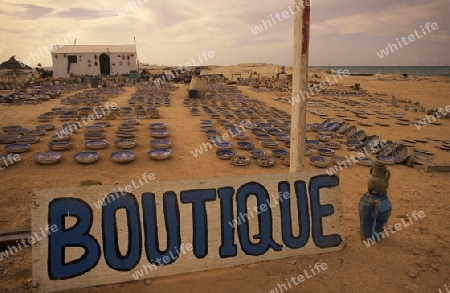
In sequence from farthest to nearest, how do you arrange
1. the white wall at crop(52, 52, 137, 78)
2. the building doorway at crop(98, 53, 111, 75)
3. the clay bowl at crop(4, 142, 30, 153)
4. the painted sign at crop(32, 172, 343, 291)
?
1. the building doorway at crop(98, 53, 111, 75)
2. the white wall at crop(52, 52, 137, 78)
3. the clay bowl at crop(4, 142, 30, 153)
4. the painted sign at crop(32, 172, 343, 291)

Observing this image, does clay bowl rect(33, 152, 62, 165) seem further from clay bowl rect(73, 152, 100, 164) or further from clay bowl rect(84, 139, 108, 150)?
clay bowl rect(84, 139, 108, 150)

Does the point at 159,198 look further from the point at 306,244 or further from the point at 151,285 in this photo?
the point at 306,244

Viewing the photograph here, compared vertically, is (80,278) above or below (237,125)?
below

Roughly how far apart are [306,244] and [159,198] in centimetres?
194

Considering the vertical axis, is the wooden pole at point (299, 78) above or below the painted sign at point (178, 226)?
above

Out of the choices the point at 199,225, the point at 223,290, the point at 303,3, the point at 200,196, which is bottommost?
the point at 223,290

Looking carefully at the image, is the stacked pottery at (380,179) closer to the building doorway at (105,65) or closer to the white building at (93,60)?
the white building at (93,60)

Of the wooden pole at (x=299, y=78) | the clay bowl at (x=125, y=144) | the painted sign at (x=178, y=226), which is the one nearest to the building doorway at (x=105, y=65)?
the clay bowl at (x=125, y=144)

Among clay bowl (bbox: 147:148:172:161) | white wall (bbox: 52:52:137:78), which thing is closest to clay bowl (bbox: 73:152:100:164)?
clay bowl (bbox: 147:148:172:161)

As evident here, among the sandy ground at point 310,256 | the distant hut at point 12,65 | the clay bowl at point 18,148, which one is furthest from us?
the distant hut at point 12,65

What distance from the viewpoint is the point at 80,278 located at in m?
2.88

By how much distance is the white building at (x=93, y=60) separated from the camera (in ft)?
109

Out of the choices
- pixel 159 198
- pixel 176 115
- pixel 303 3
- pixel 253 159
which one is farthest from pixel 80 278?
pixel 176 115

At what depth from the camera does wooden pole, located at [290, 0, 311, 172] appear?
3529 mm
